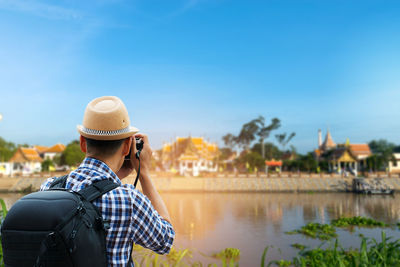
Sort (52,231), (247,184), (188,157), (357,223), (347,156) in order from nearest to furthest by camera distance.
Answer: 1. (52,231)
2. (357,223)
3. (247,184)
4. (347,156)
5. (188,157)

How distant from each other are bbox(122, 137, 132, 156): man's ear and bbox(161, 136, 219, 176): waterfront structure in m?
28.0

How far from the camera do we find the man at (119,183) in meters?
0.97

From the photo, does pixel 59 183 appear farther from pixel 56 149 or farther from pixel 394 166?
pixel 56 149

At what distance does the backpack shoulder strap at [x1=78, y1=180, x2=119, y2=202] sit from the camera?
932 millimetres

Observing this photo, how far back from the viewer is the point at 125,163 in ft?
4.06

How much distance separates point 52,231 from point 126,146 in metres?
0.37

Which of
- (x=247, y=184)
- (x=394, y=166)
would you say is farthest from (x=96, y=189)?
(x=394, y=166)

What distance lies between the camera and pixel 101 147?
3.55ft

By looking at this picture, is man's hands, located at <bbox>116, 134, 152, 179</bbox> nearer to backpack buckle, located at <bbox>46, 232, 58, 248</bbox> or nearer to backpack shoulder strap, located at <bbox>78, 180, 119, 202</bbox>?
backpack shoulder strap, located at <bbox>78, 180, 119, 202</bbox>

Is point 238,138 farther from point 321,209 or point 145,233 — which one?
point 145,233

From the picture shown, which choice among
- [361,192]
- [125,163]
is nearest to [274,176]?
[361,192]

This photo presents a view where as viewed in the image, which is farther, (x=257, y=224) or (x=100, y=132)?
(x=257, y=224)

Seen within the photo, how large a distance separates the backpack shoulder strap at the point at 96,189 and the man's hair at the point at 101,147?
12cm

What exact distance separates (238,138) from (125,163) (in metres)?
38.2
